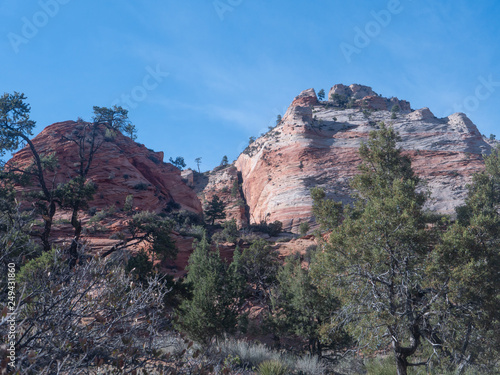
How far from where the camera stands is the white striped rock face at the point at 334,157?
4784 centimetres

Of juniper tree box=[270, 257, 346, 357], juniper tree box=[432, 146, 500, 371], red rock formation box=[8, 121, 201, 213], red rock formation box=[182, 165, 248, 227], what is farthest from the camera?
red rock formation box=[182, 165, 248, 227]

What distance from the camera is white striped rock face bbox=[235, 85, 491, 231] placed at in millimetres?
47844

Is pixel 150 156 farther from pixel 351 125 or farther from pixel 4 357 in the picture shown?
pixel 4 357

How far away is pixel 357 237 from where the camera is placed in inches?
407

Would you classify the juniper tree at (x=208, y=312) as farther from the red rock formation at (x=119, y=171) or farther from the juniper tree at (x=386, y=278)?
the red rock formation at (x=119, y=171)

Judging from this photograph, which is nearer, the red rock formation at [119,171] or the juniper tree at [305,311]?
the juniper tree at [305,311]

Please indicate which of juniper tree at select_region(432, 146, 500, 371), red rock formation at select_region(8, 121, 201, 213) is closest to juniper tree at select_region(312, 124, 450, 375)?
juniper tree at select_region(432, 146, 500, 371)

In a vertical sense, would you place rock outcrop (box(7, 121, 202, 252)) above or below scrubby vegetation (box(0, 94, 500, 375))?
above

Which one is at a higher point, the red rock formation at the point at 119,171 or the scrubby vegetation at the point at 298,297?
the red rock formation at the point at 119,171

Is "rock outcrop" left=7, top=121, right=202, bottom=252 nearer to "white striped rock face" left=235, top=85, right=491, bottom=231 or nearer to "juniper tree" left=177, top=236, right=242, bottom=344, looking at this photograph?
"white striped rock face" left=235, top=85, right=491, bottom=231

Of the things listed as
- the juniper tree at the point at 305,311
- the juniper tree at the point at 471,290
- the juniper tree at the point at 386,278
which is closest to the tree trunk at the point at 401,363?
the juniper tree at the point at 386,278

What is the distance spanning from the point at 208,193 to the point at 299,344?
51.9m

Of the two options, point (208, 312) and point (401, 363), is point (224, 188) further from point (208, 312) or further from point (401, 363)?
point (401, 363)

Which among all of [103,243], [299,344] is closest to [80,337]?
[299,344]
